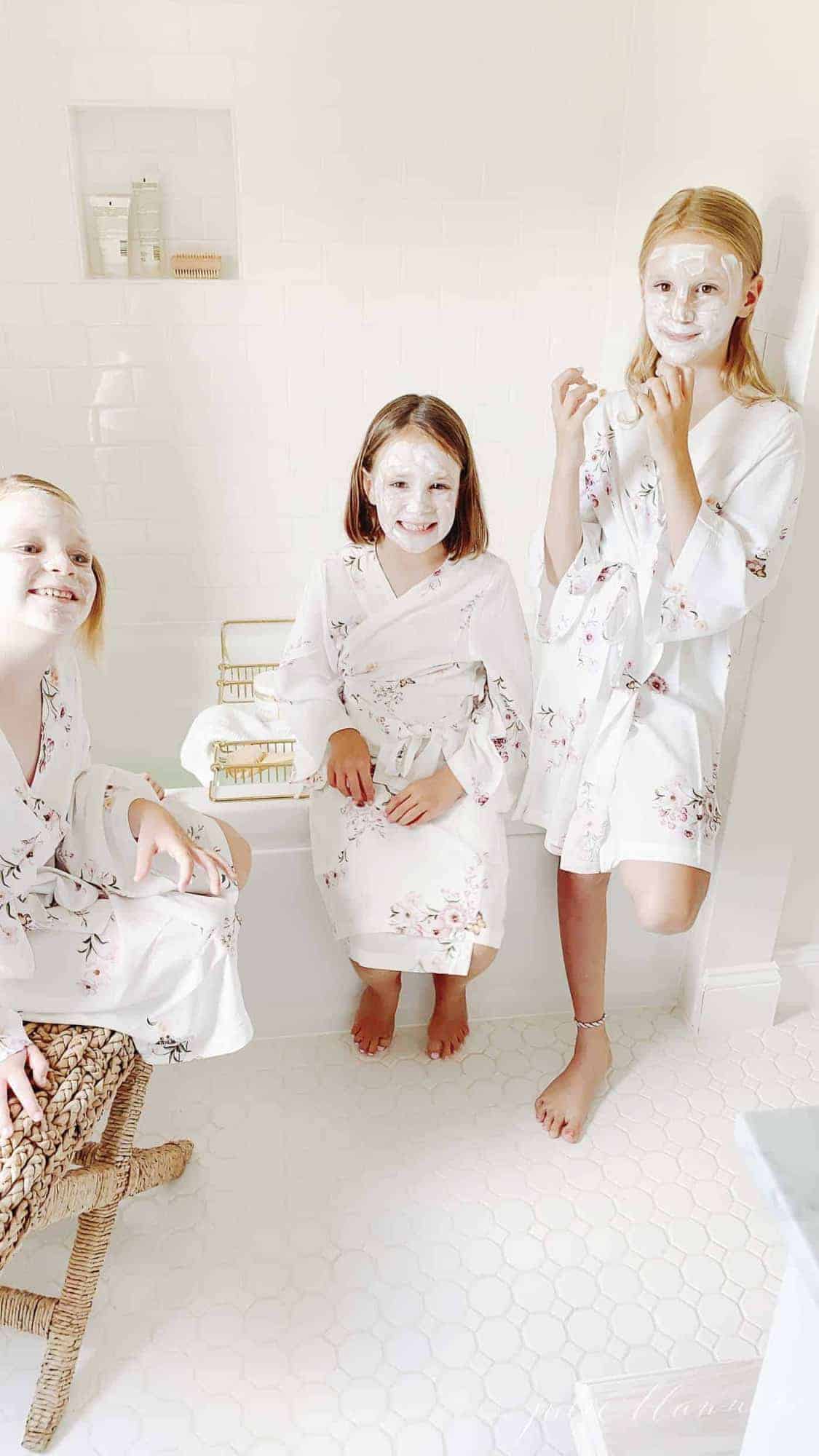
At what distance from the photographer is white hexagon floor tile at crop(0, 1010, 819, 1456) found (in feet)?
4.21

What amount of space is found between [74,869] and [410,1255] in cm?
67

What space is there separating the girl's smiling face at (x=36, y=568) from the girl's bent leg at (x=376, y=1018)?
2.63 feet

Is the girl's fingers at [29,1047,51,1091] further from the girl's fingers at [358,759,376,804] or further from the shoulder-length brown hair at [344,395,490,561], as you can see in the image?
the shoulder-length brown hair at [344,395,490,561]

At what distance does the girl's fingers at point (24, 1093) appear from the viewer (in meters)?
1.09

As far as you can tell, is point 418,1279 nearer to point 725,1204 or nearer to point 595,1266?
point 595,1266

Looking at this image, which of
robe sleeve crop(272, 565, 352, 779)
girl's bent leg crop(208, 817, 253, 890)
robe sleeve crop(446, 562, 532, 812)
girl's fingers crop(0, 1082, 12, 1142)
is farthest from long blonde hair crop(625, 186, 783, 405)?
girl's fingers crop(0, 1082, 12, 1142)

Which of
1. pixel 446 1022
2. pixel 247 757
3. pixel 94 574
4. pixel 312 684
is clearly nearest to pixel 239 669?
pixel 247 757

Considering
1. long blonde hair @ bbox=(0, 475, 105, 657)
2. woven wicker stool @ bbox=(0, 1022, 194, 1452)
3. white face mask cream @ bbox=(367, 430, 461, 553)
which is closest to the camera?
woven wicker stool @ bbox=(0, 1022, 194, 1452)

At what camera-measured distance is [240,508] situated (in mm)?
2547

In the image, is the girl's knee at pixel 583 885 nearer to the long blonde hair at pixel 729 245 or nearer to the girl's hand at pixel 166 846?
the girl's hand at pixel 166 846

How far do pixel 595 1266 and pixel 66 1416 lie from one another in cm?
66

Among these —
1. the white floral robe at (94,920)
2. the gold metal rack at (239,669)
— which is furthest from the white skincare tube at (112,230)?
the white floral robe at (94,920)

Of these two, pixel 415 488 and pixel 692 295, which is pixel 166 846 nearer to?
pixel 415 488

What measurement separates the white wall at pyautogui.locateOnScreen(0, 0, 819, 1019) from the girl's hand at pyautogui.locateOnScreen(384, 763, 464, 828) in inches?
23.8
